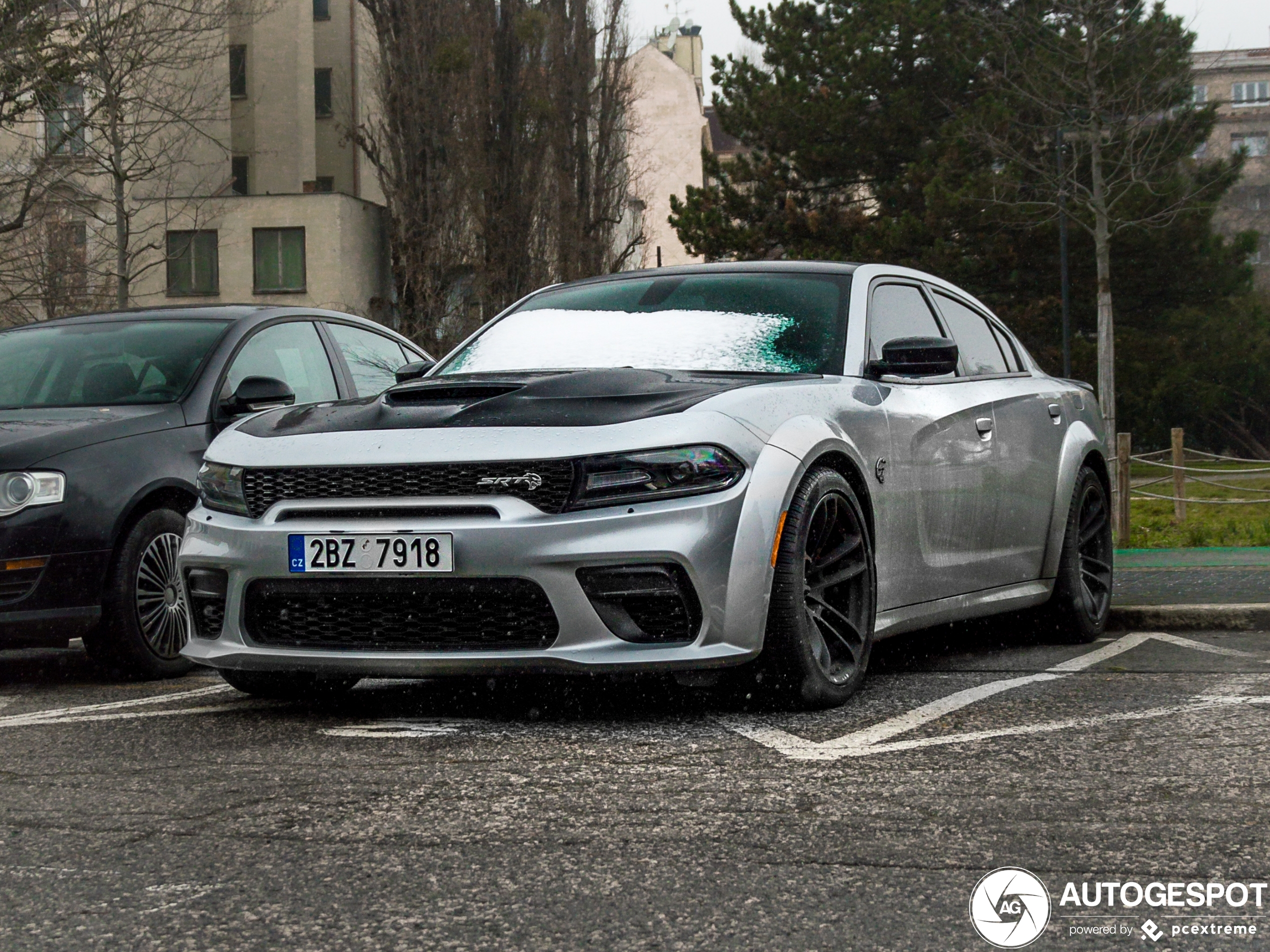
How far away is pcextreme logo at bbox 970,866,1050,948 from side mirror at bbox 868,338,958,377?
2798 mm

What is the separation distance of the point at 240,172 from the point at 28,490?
130 feet

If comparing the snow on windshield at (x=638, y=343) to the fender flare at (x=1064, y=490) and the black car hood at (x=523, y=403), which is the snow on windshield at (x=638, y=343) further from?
the fender flare at (x=1064, y=490)

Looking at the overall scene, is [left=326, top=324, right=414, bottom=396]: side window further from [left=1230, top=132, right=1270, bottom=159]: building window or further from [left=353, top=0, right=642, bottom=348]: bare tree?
[left=1230, top=132, right=1270, bottom=159]: building window

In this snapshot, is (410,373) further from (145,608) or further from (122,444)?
(145,608)

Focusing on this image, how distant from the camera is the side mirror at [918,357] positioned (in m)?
5.74

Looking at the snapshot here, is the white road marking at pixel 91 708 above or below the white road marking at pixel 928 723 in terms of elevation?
below

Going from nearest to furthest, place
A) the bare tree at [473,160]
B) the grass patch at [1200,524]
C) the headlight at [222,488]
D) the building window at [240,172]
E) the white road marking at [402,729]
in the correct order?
the white road marking at [402,729] → the headlight at [222,488] → the grass patch at [1200,524] → the bare tree at [473,160] → the building window at [240,172]

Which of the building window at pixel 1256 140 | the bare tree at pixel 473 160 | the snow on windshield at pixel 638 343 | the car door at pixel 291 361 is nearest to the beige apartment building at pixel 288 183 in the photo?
the bare tree at pixel 473 160

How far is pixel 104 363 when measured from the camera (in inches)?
290

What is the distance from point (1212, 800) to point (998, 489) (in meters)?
2.90

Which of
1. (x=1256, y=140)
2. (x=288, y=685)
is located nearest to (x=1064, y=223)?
(x=288, y=685)

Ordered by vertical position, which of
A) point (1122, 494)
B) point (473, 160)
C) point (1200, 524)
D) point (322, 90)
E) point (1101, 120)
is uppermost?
point (322, 90)

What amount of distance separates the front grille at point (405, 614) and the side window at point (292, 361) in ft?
8.46

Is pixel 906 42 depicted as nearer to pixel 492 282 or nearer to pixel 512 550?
pixel 492 282
